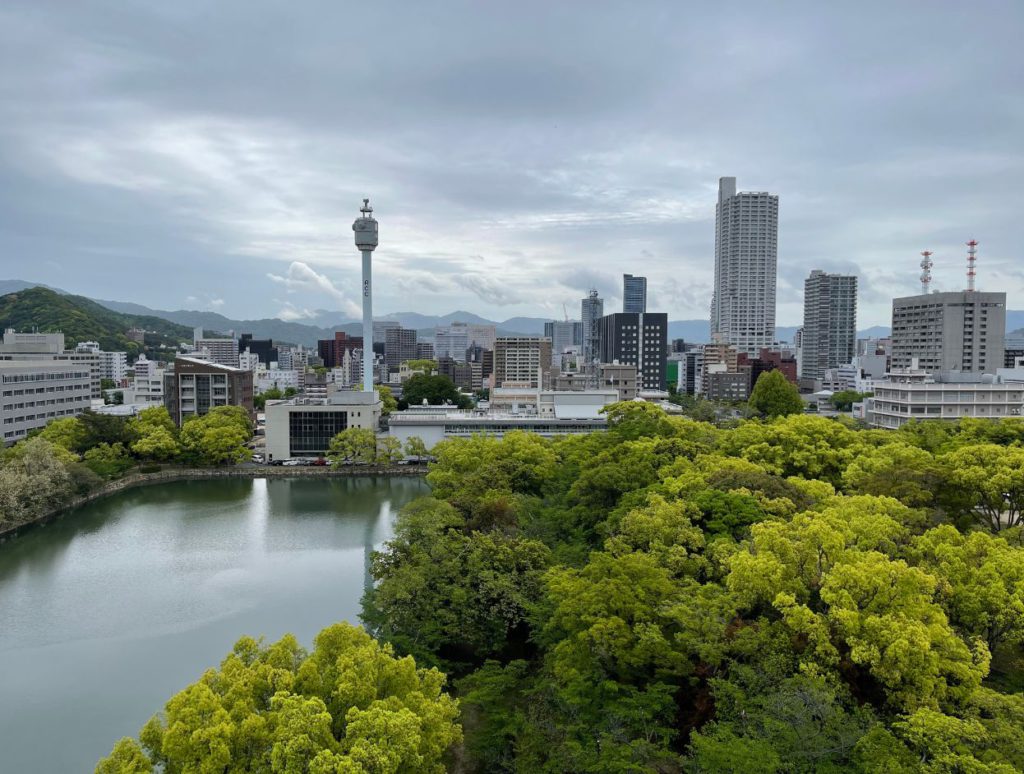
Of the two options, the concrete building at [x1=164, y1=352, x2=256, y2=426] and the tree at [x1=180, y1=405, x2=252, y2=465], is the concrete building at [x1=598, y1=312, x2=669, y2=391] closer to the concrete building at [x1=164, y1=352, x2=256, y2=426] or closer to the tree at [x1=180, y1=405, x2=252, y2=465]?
the concrete building at [x1=164, y1=352, x2=256, y2=426]

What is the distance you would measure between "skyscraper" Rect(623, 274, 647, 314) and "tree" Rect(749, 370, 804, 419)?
77371mm

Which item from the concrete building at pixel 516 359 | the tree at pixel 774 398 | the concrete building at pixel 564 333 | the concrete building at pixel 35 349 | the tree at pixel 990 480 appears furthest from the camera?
→ the concrete building at pixel 564 333

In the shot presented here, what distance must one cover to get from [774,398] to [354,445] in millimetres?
17127

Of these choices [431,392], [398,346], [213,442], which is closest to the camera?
[213,442]

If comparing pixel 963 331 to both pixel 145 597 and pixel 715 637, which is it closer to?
pixel 715 637

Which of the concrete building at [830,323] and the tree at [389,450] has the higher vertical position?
the concrete building at [830,323]

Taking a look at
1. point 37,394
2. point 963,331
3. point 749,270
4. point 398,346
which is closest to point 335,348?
point 398,346

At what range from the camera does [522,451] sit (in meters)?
16.5

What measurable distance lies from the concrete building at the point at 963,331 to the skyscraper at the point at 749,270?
102ft

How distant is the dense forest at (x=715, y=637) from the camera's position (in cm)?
489

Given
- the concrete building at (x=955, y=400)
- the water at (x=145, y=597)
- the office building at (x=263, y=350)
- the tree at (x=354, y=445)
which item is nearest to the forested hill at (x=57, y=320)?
the office building at (x=263, y=350)

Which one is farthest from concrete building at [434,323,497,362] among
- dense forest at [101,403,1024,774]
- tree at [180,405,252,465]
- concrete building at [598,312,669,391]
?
dense forest at [101,403,1024,774]

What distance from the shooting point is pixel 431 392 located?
38656 mm

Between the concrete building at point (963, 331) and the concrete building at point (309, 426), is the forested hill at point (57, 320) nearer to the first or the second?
the concrete building at point (309, 426)
